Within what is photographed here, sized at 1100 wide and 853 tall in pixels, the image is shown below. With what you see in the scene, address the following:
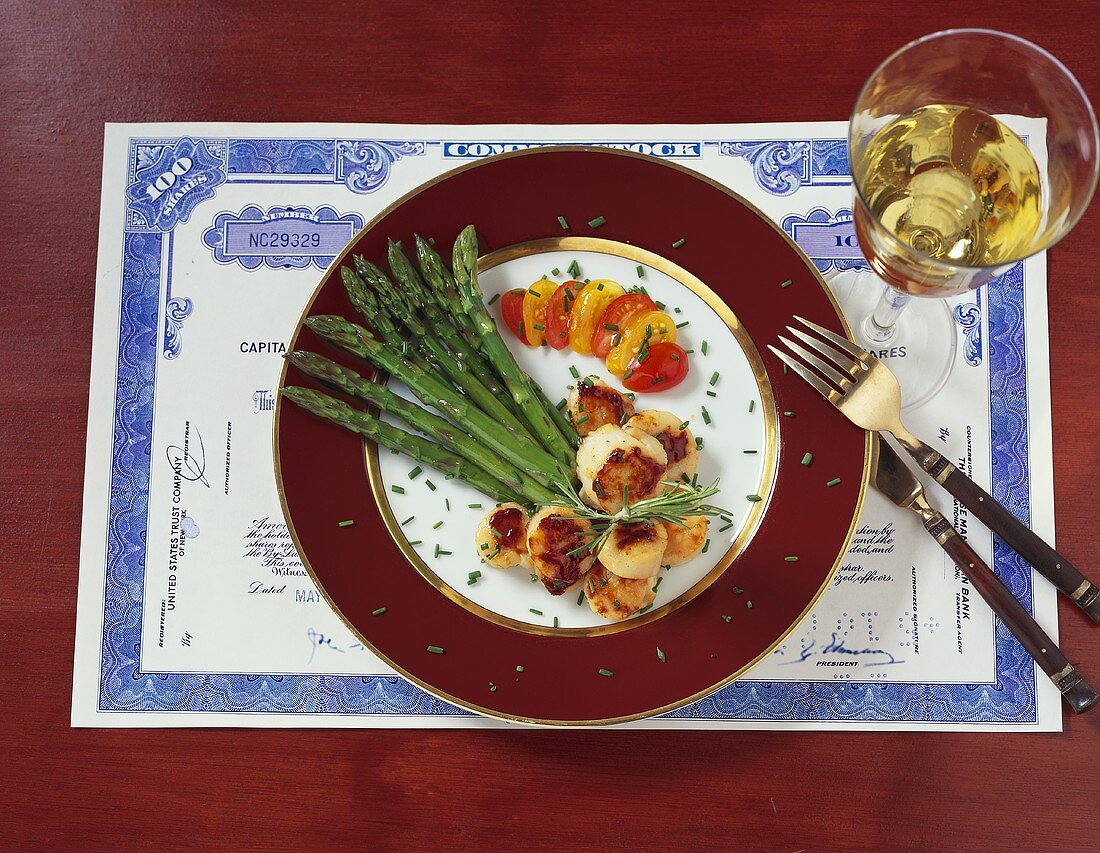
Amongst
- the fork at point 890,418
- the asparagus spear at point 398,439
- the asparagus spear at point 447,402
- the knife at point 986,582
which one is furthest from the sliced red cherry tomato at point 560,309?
the knife at point 986,582

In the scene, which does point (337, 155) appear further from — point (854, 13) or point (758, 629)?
point (758, 629)

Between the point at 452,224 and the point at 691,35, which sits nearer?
the point at 452,224

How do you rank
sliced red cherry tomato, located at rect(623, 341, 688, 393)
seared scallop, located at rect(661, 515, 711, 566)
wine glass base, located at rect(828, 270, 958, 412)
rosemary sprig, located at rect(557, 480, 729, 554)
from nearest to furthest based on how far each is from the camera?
rosemary sprig, located at rect(557, 480, 729, 554), seared scallop, located at rect(661, 515, 711, 566), sliced red cherry tomato, located at rect(623, 341, 688, 393), wine glass base, located at rect(828, 270, 958, 412)

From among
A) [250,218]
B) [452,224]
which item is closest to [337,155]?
[250,218]

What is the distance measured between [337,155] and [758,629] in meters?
1.57

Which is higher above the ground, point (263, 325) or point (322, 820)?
point (263, 325)

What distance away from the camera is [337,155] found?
2.38 metres

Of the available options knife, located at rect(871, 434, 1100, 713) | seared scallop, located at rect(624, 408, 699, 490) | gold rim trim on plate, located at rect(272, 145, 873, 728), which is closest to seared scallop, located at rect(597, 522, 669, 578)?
seared scallop, located at rect(624, 408, 699, 490)

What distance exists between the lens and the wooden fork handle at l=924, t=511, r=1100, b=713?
2158 mm

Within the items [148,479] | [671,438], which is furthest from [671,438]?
[148,479]

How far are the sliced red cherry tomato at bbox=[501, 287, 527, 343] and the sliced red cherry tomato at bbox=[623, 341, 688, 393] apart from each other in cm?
27

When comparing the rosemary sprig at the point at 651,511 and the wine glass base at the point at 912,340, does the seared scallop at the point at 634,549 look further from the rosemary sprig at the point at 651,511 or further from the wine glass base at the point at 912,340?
the wine glass base at the point at 912,340

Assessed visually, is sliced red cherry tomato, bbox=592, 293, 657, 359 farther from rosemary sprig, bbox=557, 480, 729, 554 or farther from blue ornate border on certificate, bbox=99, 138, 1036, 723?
blue ornate border on certificate, bbox=99, 138, 1036, 723
